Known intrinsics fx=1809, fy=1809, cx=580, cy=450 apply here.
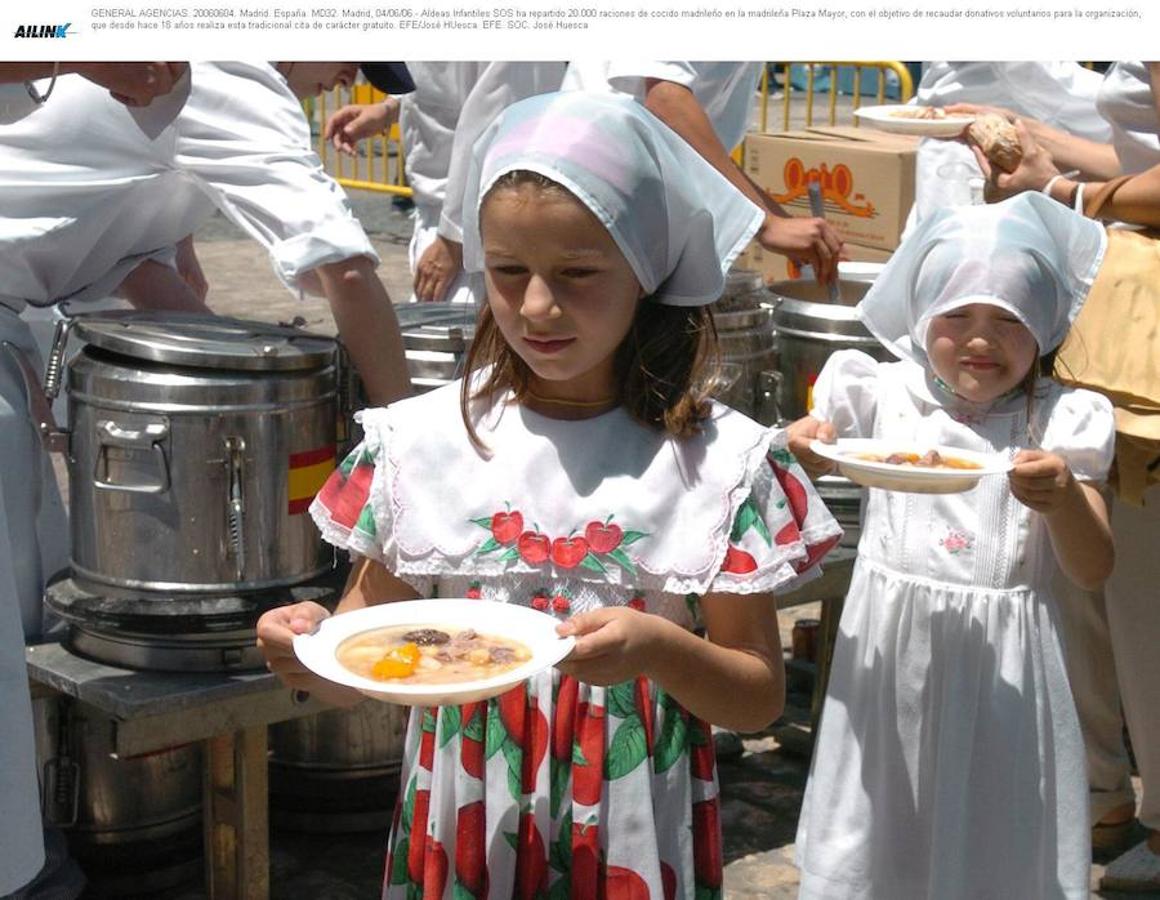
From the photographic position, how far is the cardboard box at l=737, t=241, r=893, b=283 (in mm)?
6523

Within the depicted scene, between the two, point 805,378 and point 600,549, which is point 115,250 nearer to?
point 805,378

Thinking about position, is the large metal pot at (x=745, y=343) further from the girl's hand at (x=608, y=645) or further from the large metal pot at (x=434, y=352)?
the girl's hand at (x=608, y=645)

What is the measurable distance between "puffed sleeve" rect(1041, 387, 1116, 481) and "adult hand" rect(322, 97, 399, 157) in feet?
9.20

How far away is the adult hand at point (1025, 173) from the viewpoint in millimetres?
3992

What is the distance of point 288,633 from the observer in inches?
82.0

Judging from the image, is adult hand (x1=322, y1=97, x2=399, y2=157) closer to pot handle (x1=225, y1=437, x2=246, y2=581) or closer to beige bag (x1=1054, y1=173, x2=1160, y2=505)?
pot handle (x1=225, y1=437, x2=246, y2=581)

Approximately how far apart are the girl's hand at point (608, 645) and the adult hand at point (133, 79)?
1.26 m

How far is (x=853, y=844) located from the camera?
3.27 metres

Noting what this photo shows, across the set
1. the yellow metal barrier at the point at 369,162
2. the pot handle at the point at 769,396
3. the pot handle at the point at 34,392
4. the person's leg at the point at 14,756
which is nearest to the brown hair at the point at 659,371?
the person's leg at the point at 14,756

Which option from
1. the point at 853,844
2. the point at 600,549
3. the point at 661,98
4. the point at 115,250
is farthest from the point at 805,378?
the point at 600,549

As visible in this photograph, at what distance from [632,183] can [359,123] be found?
3.46 meters

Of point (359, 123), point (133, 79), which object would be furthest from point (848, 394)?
point (359, 123)
